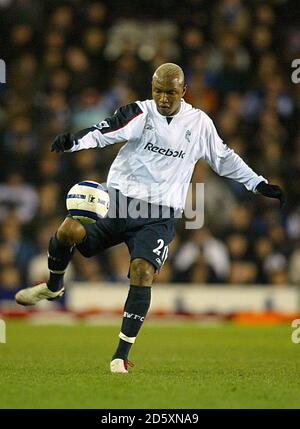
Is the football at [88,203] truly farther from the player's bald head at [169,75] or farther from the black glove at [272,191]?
the black glove at [272,191]

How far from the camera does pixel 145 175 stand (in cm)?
850

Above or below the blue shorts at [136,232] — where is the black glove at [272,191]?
above

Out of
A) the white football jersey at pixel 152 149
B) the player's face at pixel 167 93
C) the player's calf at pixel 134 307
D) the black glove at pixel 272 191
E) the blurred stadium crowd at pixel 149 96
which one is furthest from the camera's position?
the blurred stadium crowd at pixel 149 96

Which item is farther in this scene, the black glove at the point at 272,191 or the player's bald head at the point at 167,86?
the black glove at the point at 272,191

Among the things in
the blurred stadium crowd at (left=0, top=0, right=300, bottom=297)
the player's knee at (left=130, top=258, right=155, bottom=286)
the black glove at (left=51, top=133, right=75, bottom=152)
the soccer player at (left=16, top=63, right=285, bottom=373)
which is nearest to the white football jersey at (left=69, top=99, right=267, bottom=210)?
the soccer player at (left=16, top=63, right=285, bottom=373)

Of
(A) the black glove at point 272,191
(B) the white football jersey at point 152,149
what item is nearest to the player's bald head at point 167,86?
(B) the white football jersey at point 152,149

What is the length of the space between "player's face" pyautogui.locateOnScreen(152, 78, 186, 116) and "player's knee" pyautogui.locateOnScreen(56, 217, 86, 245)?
1195mm

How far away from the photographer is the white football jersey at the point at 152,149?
840 centimetres

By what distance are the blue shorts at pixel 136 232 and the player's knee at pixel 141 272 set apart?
0.04 m

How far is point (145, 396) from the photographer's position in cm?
668

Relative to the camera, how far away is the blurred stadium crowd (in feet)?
53.5

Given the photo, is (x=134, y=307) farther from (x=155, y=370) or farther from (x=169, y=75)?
(x=169, y=75)

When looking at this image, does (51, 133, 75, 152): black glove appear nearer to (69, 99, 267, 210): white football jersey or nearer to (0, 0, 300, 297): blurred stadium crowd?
(69, 99, 267, 210): white football jersey

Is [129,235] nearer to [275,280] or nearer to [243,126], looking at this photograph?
[275,280]
